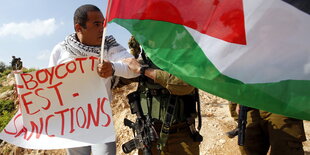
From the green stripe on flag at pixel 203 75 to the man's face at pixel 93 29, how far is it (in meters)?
A: 0.55

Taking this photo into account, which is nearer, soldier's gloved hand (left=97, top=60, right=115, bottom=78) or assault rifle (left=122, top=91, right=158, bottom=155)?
soldier's gloved hand (left=97, top=60, right=115, bottom=78)

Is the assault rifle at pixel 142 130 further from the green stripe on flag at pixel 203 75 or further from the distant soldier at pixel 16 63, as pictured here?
the distant soldier at pixel 16 63

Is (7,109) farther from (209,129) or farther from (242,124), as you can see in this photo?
(242,124)

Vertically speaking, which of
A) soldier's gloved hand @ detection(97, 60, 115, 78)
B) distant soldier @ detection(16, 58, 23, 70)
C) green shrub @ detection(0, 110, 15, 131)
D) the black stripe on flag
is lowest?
the black stripe on flag

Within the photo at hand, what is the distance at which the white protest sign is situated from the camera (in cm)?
161

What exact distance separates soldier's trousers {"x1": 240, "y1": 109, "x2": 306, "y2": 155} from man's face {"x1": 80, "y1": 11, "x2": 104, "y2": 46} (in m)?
1.86

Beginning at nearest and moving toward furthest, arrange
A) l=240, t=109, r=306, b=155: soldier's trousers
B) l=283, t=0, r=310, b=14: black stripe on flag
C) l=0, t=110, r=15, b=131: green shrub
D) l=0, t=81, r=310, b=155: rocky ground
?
l=283, t=0, r=310, b=14: black stripe on flag → l=240, t=109, r=306, b=155: soldier's trousers → l=0, t=81, r=310, b=155: rocky ground → l=0, t=110, r=15, b=131: green shrub

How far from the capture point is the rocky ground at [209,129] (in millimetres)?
4273

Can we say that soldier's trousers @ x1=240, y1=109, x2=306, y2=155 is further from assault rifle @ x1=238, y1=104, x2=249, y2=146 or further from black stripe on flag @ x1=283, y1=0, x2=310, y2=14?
black stripe on flag @ x1=283, y1=0, x2=310, y2=14

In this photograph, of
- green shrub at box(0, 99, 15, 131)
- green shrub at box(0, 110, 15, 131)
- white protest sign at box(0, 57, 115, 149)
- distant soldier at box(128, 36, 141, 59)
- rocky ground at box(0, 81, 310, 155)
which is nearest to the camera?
white protest sign at box(0, 57, 115, 149)

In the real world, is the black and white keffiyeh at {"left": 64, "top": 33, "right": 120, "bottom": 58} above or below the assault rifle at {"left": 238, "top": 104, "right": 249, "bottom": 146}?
above

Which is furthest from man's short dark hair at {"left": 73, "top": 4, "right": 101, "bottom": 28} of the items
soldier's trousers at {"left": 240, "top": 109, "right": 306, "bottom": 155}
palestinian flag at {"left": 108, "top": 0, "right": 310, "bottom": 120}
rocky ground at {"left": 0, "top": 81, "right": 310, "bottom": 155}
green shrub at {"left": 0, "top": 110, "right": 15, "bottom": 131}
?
green shrub at {"left": 0, "top": 110, "right": 15, "bottom": 131}

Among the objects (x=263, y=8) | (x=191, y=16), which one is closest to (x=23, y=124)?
(x=191, y=16)

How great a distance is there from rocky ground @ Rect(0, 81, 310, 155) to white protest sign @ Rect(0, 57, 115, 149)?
3.06 metres
